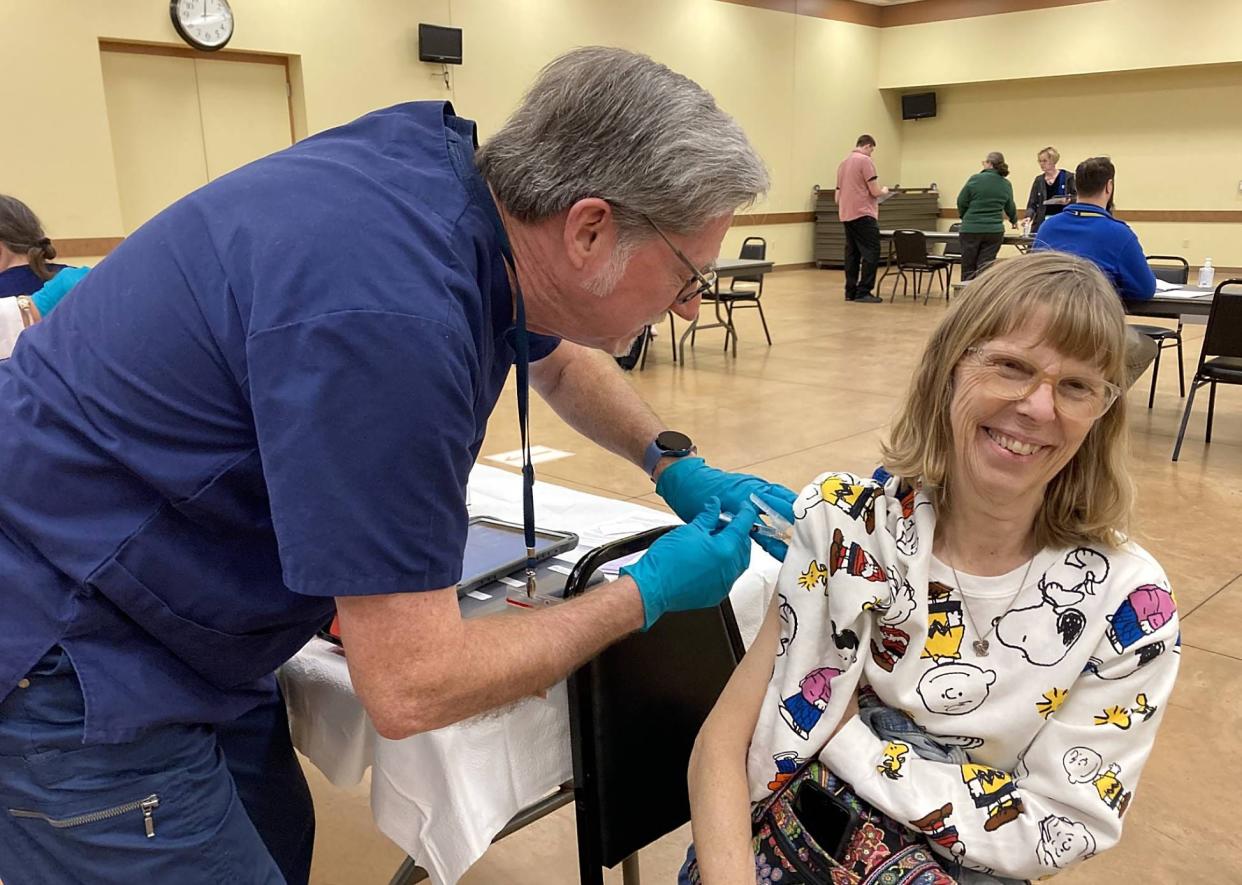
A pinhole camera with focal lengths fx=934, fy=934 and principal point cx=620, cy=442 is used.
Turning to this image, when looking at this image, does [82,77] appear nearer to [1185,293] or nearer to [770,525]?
[1185,293]

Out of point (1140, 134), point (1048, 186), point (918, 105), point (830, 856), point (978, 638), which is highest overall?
point (918, 105)

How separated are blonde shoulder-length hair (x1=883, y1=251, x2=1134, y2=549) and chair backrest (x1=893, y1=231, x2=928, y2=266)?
8.54 meters

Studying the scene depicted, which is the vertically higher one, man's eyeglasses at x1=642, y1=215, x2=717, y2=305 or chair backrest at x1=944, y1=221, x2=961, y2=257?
man's eyeglasses at x1=642, y1=215, x2=717, y2=305

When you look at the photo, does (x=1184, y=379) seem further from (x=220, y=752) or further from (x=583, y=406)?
(x=220, y=752)

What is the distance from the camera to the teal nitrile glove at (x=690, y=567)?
3.73 feet

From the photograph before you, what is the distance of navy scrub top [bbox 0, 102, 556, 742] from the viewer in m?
0.84

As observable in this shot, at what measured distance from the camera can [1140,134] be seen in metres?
12.0

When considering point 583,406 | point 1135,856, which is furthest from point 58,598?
point 1135,856

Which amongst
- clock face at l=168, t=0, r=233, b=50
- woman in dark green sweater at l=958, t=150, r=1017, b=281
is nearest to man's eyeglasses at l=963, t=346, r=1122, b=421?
clock face at l=168, t=0, r=233, b=50

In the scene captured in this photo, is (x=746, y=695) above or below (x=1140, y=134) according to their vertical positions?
below

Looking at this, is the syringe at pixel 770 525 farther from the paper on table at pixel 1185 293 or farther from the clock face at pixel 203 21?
the clock face at pixel 203 21

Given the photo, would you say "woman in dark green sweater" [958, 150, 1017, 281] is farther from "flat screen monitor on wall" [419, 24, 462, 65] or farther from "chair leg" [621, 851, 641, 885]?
"chair leg" [621, 851, 641, 885]

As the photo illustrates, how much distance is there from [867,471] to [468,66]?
23.0ft

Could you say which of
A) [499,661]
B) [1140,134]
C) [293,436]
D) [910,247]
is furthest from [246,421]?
[1140,134]
